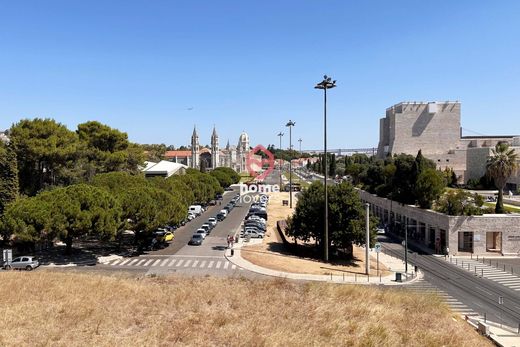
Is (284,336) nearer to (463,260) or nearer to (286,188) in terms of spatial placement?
(463,260)

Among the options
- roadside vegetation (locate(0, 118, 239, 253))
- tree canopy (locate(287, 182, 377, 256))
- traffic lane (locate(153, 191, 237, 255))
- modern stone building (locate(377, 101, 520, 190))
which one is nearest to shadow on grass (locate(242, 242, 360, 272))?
tree canopy (locate(287, 182, 377, 256))

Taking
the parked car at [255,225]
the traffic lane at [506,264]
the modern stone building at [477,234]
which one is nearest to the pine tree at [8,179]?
the parked car at [255,225]

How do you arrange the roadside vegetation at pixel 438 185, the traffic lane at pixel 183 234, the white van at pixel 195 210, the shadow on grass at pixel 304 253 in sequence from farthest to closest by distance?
1. the white van at pixel 195 210
2. the roadside vegetation at pixel 438 185
3. the traffic lane at pixel 183 234
4. the shadow on grass at pixel 304 253

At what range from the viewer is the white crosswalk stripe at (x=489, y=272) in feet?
113

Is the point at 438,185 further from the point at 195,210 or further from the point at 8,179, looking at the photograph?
the point at 8,179

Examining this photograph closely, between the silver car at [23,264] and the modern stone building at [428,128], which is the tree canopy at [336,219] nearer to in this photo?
the silver car at [23,264]

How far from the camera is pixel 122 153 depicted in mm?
70125

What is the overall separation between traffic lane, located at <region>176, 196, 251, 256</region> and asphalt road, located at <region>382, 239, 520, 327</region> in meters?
20.2

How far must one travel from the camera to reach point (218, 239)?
48344mm

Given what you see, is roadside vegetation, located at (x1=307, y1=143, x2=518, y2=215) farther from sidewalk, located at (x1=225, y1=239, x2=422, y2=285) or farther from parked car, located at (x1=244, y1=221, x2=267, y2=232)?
parked car, located at (x1=244, y1=221, x2=267, y2=232)

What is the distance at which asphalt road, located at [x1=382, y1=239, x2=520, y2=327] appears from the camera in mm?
26125

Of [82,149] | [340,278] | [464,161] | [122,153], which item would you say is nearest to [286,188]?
[464,161]

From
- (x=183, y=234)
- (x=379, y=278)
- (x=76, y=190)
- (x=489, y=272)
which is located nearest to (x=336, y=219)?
(x=379, y=278)

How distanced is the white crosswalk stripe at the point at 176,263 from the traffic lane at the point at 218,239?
291cm
